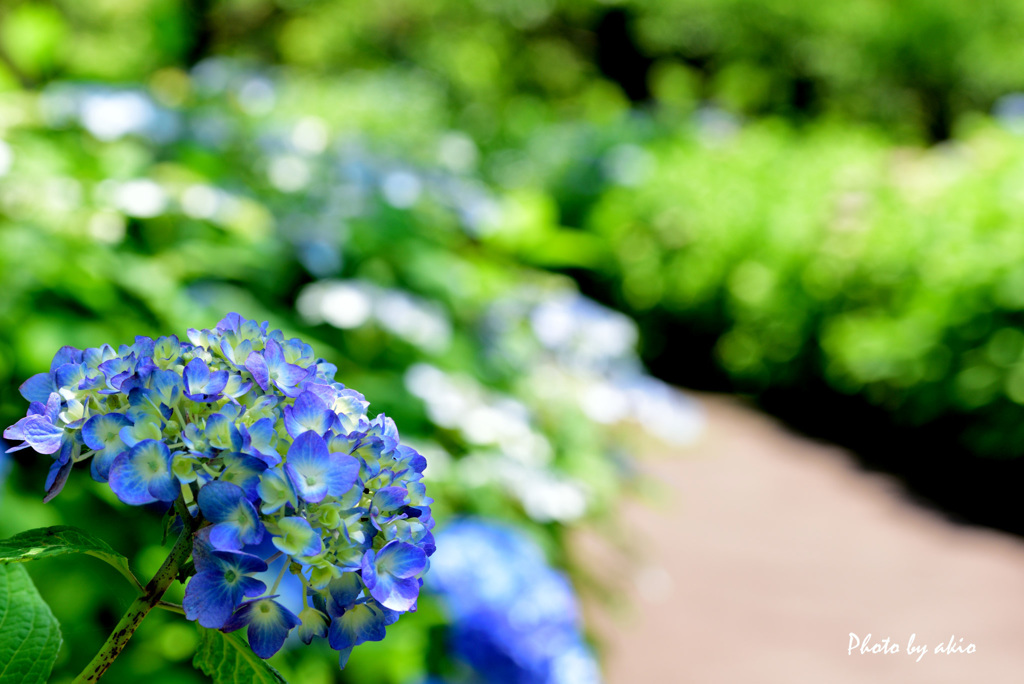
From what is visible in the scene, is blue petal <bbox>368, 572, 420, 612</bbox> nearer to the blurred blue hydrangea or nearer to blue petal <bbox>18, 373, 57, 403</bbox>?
blue petal <bbox>18, 373, 57, 403</bbox>

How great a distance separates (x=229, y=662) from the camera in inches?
22.1

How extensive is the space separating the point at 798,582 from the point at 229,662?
11.9ft

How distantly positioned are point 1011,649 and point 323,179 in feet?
9.53

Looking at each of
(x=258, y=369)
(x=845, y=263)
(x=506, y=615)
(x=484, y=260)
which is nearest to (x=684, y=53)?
(x=845, y=263)

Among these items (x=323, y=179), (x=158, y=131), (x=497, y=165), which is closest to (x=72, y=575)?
(x=158, y=131)

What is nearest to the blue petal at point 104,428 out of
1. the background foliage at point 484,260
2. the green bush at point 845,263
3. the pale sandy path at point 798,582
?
the background foliage at point 484,260

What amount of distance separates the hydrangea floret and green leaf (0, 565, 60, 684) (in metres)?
0.11

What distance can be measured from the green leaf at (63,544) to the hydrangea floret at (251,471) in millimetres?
30

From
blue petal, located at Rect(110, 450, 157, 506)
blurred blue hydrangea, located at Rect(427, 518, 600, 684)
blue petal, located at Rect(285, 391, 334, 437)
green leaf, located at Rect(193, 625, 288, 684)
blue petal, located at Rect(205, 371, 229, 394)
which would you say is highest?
blue petal, located at Rect(285, 391, 334, 437)

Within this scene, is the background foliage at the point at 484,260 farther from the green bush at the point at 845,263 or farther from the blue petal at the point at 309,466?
the blue petal at the point at 309,466

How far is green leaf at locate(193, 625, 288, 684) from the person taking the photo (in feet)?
1.80

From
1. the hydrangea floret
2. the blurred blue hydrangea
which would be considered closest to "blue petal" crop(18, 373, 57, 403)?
the hydrangea floret

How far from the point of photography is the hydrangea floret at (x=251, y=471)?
497mm

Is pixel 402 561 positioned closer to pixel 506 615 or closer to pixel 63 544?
pixel 63 544
